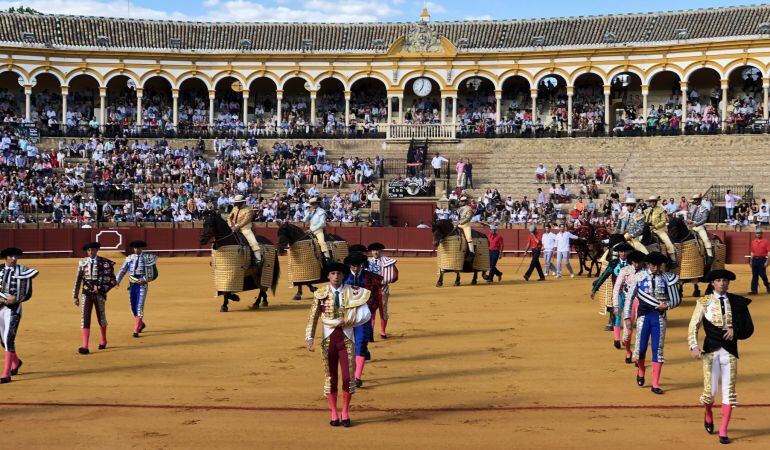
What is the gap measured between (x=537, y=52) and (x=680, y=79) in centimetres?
568

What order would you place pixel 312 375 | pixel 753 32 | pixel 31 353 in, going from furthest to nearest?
1. pixel 753 32
2. pixel 31 353
3. pixel 312 375

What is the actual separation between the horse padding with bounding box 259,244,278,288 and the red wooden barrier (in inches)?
578

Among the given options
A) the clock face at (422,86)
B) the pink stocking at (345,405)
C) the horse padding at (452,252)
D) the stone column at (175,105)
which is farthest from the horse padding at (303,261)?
the clock face at (422,86)

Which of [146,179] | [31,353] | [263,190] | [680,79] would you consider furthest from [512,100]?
[31,353]

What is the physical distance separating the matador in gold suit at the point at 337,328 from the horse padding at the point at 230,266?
802 cm

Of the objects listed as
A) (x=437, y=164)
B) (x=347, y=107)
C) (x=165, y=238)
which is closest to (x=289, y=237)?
(x=165, y=238)

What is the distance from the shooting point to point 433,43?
4481cm

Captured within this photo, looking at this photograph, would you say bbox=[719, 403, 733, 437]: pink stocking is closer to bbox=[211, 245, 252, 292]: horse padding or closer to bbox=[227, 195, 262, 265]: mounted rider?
bbox=[211, 245, 252, 292]: horse padding

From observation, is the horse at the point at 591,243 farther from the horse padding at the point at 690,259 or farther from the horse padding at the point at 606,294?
the horse padding at the point at 606,294

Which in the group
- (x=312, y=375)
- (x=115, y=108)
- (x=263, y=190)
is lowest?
(x=312, y=375)

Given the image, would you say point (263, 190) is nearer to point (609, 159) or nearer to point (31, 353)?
point (609, 159)

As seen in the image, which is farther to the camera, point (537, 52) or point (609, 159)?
point (537, 52)

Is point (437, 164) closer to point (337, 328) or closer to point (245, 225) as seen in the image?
point (245, 225)

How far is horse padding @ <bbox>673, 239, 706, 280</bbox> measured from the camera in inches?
749
